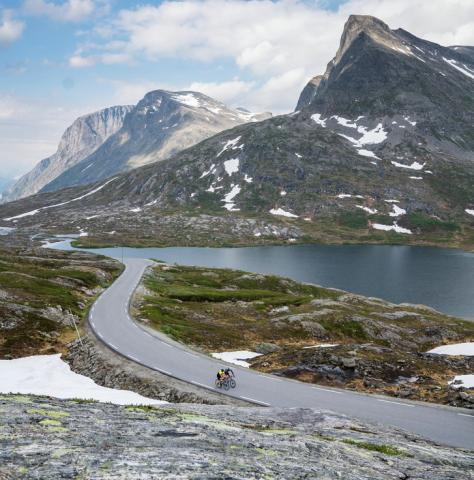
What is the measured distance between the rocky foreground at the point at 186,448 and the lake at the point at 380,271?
318ft

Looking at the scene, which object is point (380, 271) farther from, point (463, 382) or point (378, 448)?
point (378, 448)

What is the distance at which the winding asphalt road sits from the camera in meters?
26.0

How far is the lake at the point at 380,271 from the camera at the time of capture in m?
118

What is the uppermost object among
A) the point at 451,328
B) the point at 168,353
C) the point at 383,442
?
the point at 383,442

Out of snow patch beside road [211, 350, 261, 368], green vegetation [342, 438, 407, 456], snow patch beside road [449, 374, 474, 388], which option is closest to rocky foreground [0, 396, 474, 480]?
green vegetation [342, 438, 407, 456]

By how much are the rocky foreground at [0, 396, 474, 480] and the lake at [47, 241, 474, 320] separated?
9692cm

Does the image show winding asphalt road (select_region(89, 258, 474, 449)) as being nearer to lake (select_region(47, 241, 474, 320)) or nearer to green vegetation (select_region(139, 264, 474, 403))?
green vegetation (select_region(139, 264, 474, 403))

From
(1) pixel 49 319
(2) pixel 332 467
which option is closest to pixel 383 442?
(2) pixel 332 467

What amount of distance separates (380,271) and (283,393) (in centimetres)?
13308

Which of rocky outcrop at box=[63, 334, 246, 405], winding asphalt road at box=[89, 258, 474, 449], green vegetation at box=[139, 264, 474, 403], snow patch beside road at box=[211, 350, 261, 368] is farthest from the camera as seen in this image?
snow patch beside road at box=[211, 350, 261, 368]

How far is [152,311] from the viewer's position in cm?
6366

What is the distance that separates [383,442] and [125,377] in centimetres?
2518

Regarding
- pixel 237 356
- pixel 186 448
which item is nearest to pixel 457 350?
pixel 237 356

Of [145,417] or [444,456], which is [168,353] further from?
[444,456]
